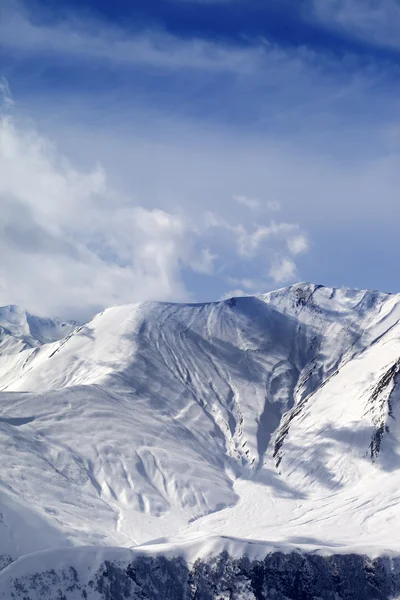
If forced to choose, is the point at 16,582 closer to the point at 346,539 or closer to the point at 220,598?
the point at 220,598

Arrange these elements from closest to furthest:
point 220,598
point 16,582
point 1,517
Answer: point 16,582 < point 220,598 < point 1,517

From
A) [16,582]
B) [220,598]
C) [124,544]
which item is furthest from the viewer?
[124,544]

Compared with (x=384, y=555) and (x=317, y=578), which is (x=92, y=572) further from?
(x=384, y=555)

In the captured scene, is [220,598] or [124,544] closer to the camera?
[220,598]

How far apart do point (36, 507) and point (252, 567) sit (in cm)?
5494

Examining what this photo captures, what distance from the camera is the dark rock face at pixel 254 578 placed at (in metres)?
158

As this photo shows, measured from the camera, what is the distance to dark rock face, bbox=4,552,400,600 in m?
158

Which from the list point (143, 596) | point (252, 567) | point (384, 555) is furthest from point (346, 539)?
point (143, 596)

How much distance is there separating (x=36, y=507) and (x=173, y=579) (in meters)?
43.4

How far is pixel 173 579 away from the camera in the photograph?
161 m

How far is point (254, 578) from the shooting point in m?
162

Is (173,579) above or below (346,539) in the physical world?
below

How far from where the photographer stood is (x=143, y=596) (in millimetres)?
157375

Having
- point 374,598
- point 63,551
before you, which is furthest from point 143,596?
point 374,598
